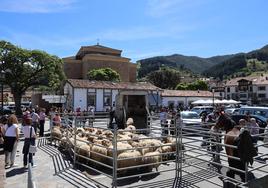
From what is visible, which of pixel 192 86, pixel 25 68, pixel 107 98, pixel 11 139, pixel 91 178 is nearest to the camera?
pixel 91 178

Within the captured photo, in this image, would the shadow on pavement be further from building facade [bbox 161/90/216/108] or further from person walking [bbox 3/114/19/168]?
building facade [bbox 161/90/216/108]

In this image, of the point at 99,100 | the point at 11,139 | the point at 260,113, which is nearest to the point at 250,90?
the point at 99,100

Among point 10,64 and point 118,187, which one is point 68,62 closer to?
point 10,64

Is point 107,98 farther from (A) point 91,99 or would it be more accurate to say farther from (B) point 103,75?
(B) point 103,75

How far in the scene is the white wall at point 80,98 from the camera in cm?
4291

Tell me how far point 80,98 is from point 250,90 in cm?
7104

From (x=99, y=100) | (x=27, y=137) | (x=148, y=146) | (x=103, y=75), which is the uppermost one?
(x=103, y=75)

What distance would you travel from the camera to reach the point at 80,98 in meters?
43.5

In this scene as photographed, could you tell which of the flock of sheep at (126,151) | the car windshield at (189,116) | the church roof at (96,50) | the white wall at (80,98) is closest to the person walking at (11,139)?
the flock of sheep at (126,151)

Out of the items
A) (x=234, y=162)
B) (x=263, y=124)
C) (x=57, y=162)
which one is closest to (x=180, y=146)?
(x=234, y=162)

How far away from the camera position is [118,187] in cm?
795

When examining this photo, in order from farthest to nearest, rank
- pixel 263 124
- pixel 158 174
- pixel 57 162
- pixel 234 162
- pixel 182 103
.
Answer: pixel 182 103 → pixel 263 124 → pixel 57 162 → pixel 158 174 → pixel 234 162

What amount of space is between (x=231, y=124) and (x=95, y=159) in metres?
4.22

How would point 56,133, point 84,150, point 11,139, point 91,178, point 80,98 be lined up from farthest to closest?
point 80,98, point 56,133, point 11,139, point 84,150, point 91,178
